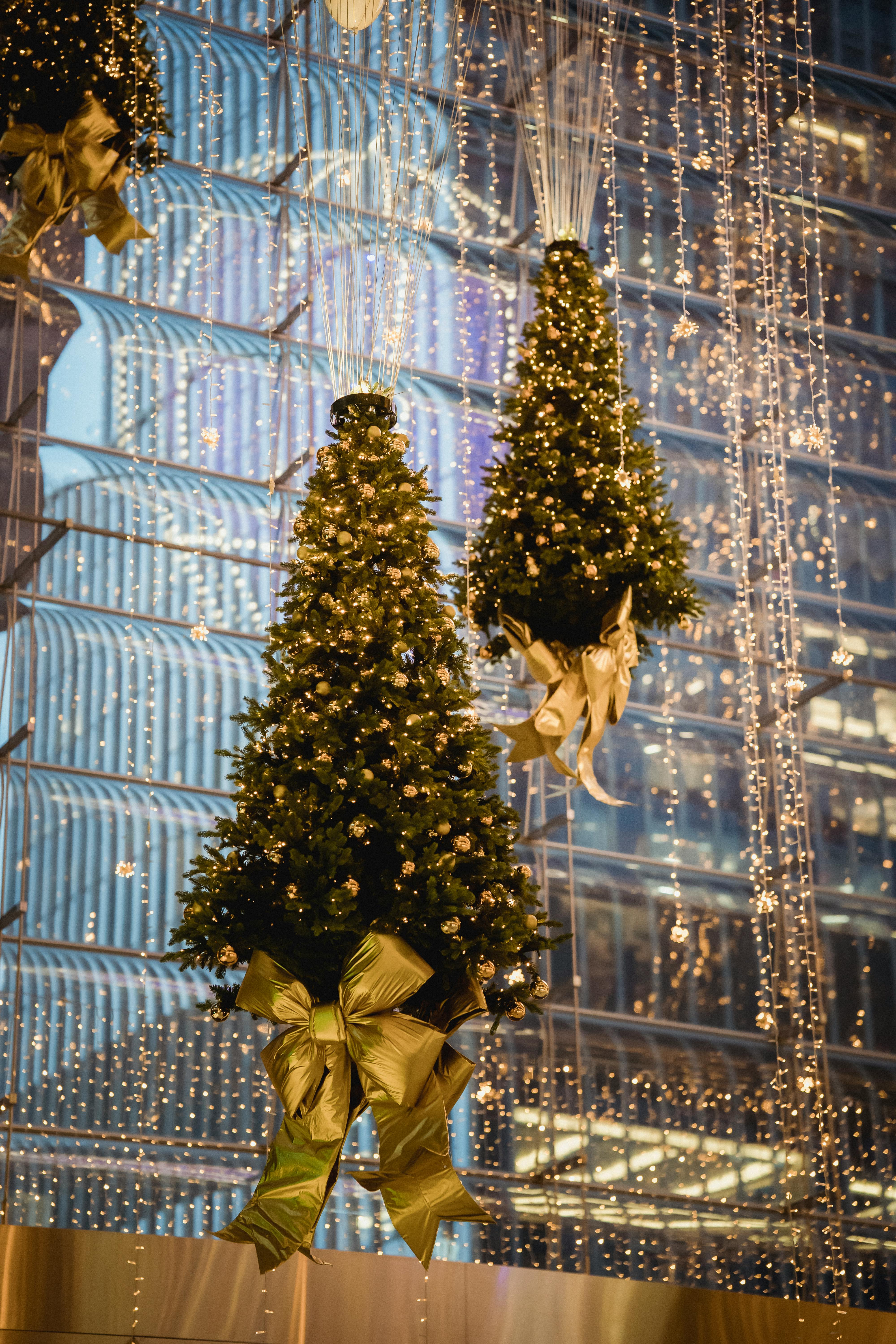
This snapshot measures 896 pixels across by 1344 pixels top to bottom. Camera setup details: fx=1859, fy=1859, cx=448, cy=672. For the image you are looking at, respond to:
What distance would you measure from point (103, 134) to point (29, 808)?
2955mm

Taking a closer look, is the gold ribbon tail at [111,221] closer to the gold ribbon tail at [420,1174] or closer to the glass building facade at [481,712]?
the glass building facade at [481,712]

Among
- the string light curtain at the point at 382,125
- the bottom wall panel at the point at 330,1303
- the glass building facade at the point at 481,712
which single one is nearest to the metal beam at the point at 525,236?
the glass building facade at the point at 481,712

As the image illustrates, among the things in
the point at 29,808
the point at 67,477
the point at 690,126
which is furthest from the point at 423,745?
the point at 690,126

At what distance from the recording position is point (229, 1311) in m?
5.50

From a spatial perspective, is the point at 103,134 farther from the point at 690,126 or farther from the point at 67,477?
the point at 690,126

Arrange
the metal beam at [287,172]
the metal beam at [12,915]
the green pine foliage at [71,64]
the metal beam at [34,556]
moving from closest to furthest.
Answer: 1. the green pine foliage at [71,64]
2. the metal beam at [12,915]
3. the metal beam at [34,556]
4. the metal beam at [287,172]

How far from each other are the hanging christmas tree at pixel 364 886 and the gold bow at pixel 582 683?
114cm

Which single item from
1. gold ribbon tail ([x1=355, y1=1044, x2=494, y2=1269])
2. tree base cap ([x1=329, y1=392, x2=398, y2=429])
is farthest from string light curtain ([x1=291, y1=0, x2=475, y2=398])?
gold ribbon tail ([x1=355, y1=1044, x2=494, y2=1269])

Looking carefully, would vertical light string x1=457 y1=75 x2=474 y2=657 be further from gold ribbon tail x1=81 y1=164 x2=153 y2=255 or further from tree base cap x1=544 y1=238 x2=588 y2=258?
gold ribbon tail x1=81 y1=164 x2=153 y2=255

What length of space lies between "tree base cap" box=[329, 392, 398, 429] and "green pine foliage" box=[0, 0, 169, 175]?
116 centimetres

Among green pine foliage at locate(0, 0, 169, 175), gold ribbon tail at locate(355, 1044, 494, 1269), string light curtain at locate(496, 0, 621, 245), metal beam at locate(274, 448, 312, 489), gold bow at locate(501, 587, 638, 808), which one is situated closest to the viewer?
gold ribbon tail at locate(355, 1044, 494, 1269)

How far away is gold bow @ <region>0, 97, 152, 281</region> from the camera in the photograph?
524 cm

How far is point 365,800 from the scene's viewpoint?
4.38 m

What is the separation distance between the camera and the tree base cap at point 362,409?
484cm
